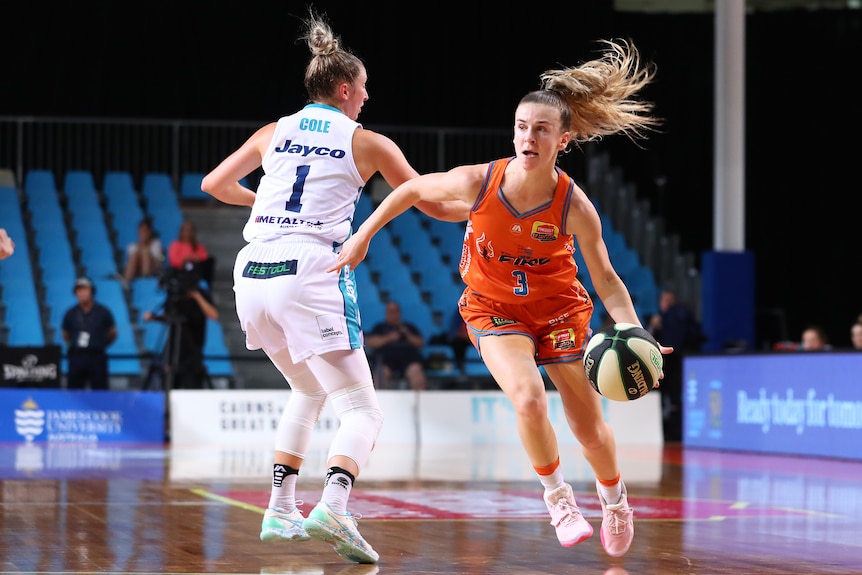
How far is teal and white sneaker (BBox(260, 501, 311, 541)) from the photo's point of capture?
Result: 17.0 ft

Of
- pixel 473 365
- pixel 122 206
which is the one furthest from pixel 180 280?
pixel 122 206

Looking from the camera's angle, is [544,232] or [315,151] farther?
[544,232]

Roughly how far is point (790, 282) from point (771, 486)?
10294 millimetres

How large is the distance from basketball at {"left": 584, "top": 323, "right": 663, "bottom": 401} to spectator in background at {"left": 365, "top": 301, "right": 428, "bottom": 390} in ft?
33.1

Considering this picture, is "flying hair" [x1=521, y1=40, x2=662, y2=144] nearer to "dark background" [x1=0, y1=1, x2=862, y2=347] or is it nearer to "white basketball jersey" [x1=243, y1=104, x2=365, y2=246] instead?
"white basketball jersey" [x1=243, y1=104, x2=365, y2=246]

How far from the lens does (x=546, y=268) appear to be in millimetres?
5395

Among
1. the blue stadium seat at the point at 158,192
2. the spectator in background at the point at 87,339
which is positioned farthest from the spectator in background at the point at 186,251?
the blue stadium seat at the point at 158,192

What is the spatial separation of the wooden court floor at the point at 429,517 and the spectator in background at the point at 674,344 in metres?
3.98

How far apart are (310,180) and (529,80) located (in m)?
16.0

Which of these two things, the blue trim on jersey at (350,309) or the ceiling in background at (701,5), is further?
the ceiling in background at (701,5)

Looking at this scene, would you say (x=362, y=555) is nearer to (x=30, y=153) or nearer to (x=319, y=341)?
(x=319, y=341)

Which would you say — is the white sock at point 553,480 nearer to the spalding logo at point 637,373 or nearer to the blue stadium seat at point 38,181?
the spalding logo at point 637,373

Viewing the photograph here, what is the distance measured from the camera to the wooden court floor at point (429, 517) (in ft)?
16.6

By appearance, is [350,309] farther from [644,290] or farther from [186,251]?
[644,290]
